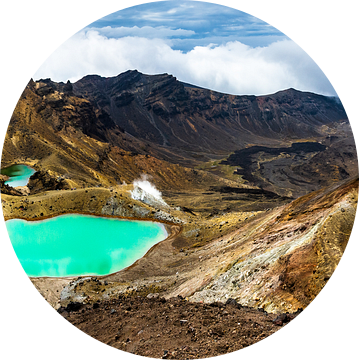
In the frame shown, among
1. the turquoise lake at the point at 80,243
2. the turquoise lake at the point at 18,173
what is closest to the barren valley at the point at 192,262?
the turquoise lake at the point at 80,243

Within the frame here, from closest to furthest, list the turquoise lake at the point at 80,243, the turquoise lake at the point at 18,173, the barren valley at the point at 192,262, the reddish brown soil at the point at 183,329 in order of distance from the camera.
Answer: the reddish brown soil at the point at 183,329, the barren valley at the point at 192,262, the turquoise lake at the point at 80,243, the turquoise lake at the point at 18,173

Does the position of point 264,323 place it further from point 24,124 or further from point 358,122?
point 24,124

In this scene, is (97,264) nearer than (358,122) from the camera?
No

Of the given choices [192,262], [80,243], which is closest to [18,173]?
[80,243]

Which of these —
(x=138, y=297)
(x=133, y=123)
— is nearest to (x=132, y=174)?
(x=138, y=297)

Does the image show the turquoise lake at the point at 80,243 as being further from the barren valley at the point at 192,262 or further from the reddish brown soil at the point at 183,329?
the reddish brown soil at the point at 183,329

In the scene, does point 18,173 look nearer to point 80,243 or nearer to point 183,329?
point 80,243
